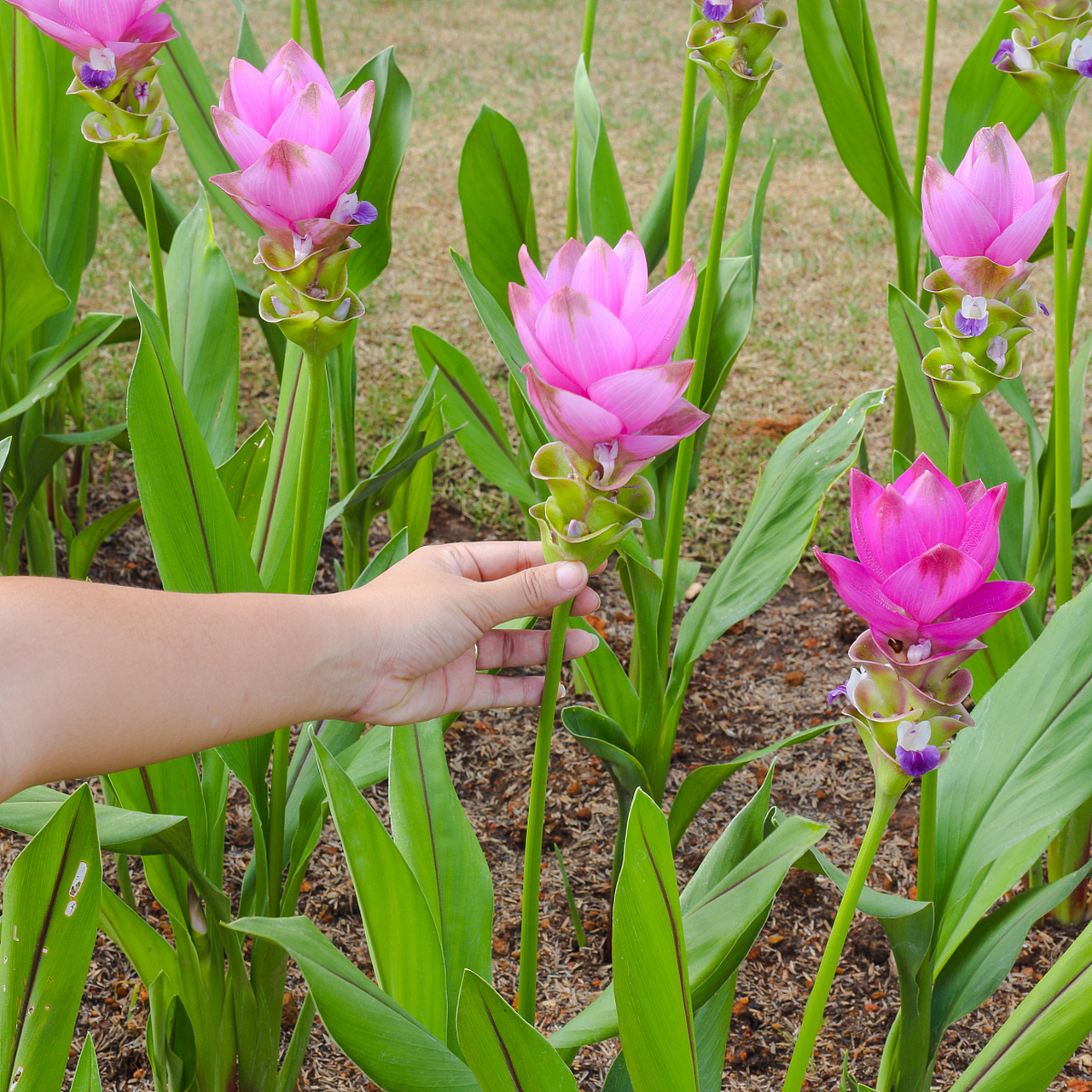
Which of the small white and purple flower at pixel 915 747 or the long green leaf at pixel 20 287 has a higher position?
→ the long green leaf at pixel 20 287

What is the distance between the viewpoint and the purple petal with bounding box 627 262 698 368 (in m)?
0.51

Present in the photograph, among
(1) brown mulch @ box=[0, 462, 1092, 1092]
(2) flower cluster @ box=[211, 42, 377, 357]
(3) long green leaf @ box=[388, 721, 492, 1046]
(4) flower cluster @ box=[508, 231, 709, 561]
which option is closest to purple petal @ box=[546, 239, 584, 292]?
(4) flower cluster @ box=[508, 231, 709, 561]

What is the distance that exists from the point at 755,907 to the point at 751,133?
3.04 meters

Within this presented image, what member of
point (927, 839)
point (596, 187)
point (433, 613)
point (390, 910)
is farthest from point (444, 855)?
point (596, 187)

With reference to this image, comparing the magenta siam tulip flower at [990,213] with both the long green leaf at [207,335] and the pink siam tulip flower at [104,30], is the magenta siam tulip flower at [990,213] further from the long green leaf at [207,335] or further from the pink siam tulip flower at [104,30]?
the long green leaf at [207,335]

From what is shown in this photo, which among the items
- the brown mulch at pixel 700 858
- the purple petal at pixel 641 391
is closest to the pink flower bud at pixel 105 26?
the purple petal at pixel 641 391

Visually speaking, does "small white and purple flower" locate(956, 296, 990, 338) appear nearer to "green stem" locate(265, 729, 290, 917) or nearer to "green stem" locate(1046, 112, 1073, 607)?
"green stem" locate(1046, 112, 1073, 607)

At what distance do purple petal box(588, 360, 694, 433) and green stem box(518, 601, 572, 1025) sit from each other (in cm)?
13

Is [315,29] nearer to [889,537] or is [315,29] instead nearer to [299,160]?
[299,160]

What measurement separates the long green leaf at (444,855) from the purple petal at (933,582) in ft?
1.29

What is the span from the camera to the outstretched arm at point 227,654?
536 mm

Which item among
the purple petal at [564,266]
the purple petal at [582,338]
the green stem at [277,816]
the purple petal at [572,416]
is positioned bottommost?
the green stem at [277,816]

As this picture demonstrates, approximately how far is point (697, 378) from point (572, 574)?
0.45 meters

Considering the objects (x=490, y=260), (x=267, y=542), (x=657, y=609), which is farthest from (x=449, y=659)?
(x=490, y=260)
